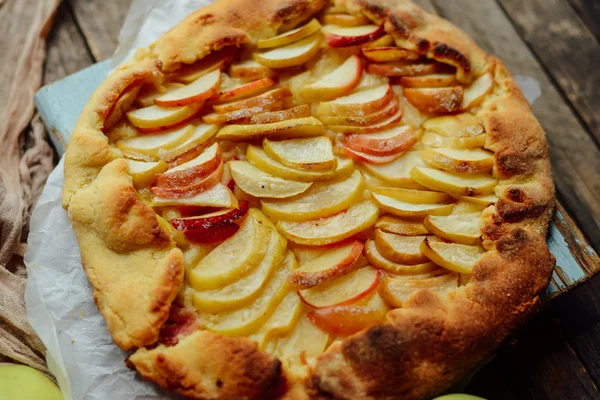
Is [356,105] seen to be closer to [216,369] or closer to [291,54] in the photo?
[291,54]

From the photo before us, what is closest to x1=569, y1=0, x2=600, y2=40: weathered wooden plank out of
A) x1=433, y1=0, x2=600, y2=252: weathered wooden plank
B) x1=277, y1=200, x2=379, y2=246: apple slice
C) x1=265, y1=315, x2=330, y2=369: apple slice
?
x1=433, y1=0, x2=600, y2=252: weathered wooden plank

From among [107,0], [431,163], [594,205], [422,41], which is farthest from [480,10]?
[107,0]

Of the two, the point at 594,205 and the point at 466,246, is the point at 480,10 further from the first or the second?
the point at 466,246

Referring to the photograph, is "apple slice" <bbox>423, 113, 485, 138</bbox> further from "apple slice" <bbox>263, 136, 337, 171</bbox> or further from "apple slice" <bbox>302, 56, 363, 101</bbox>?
"apple slice" <bbox>263, 136, 337, 171</bbox>

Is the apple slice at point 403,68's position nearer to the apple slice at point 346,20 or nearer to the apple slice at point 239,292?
the apple slice at point 346,20

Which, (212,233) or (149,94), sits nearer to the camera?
(212,233)

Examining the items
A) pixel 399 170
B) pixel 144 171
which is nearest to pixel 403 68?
pixel 399 170
